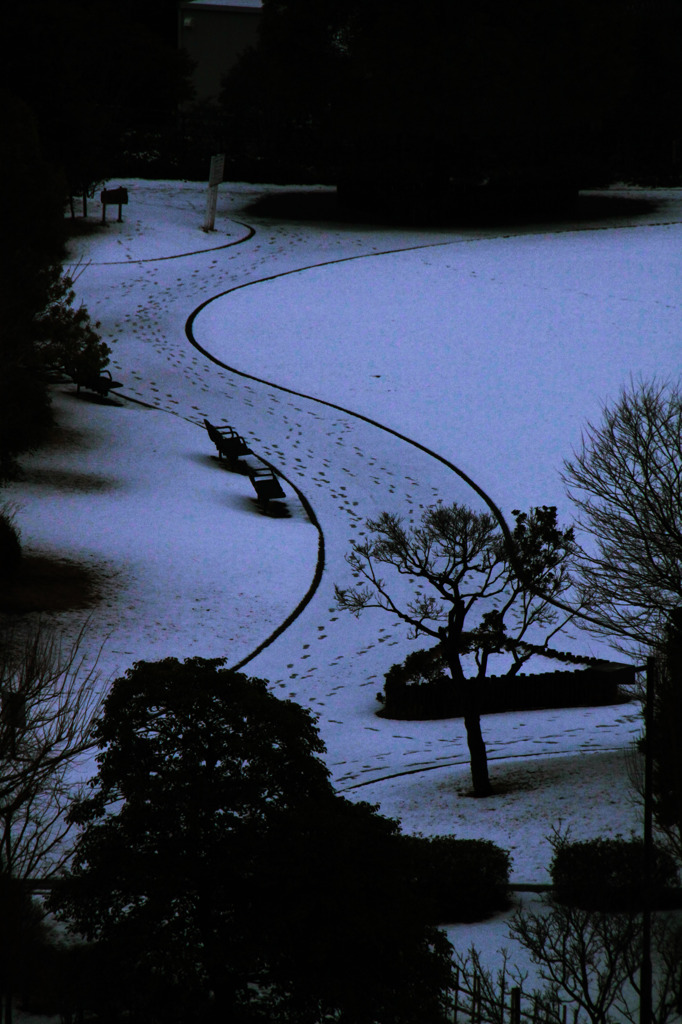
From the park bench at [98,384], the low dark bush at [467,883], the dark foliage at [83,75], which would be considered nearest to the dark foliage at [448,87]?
the dark foliage at [83,75]

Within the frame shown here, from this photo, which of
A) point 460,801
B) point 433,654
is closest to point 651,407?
point 433,654

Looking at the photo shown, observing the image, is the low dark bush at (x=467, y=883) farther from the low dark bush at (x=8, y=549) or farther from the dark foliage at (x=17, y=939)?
the low dark bush at (x=8, y=549)

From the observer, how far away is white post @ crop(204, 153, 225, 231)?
47.2m

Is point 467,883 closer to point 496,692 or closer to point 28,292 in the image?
point 496,692

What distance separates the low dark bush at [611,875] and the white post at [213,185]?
38.9m

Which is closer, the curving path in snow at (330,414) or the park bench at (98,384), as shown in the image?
the curving path in snow at (330,414)

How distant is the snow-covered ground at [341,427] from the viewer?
19422mm

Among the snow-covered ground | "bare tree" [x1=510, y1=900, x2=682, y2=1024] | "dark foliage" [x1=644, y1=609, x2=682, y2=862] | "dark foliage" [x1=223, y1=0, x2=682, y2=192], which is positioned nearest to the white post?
the snow-covered ground

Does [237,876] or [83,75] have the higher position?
[83,75]

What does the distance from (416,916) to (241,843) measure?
1594 millimetres

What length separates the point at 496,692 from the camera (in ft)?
69.1

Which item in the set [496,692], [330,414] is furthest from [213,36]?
[496,692]

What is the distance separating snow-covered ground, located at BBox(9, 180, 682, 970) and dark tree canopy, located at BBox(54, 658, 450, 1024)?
5.38 m

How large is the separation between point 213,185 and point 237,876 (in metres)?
41.9
